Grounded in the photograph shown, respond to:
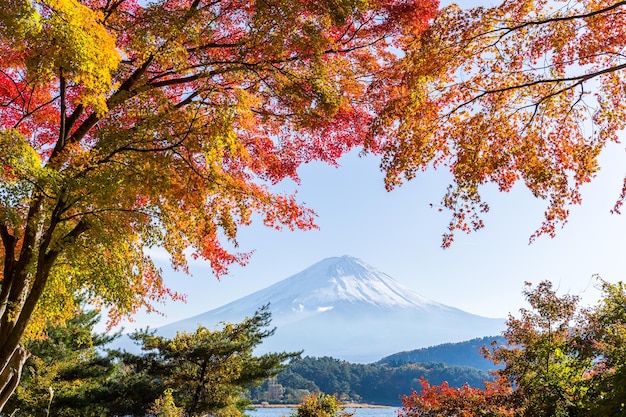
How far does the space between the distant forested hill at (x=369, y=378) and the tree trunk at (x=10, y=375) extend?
214 ft

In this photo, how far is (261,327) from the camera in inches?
588

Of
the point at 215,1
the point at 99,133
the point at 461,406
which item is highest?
the point at 215,1

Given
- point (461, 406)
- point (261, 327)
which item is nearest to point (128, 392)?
point (261, 327)

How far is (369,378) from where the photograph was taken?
244ft

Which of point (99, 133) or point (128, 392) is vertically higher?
point (99, 133)

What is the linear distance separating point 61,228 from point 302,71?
3.06m

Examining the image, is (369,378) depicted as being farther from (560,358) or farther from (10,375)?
(10,375)

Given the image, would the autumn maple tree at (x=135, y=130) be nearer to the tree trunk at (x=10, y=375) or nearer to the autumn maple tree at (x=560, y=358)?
the tree trunk at (x=10, y=375)

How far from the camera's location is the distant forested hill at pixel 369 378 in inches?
2726

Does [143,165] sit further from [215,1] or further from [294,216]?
[215,1]

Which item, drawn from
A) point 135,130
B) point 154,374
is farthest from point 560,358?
point 154,374

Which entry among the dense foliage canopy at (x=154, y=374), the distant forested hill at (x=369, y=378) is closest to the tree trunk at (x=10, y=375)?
the dense foliage canopy at (x=154, y=374)

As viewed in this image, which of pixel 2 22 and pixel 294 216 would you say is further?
pixel 294 216

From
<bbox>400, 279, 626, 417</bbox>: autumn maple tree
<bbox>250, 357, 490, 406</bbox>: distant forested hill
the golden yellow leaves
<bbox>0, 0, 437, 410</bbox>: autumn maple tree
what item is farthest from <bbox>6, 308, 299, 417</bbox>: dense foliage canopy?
<bbox>250, 357, 490, 406</bbox>: distant forested hill
